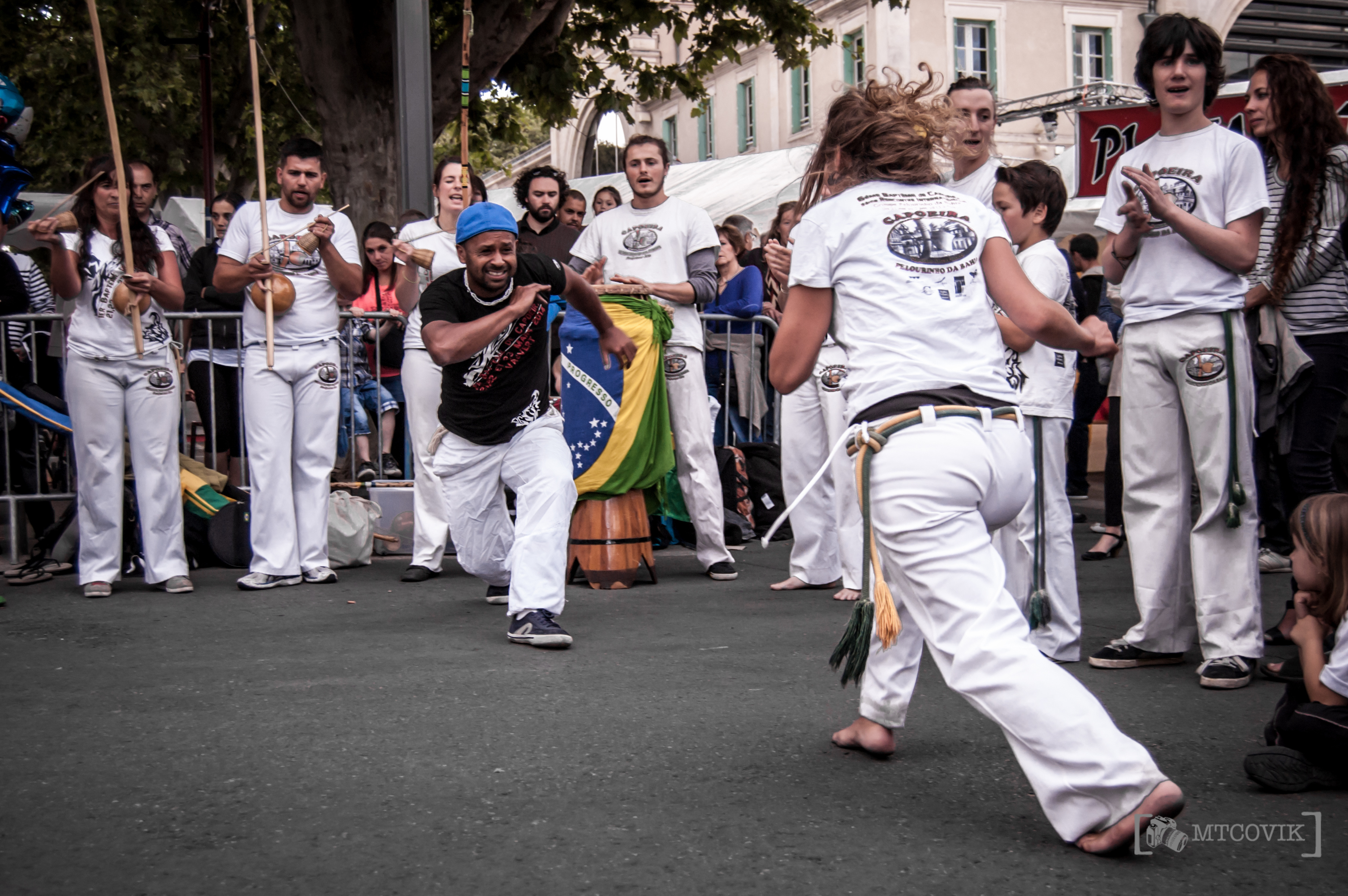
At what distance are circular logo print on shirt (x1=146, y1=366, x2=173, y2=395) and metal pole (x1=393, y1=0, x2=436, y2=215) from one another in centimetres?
217

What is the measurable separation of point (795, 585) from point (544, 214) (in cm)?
332

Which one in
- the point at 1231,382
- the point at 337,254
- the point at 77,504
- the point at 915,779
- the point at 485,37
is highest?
the point at 485,37

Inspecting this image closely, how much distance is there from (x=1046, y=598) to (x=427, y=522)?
3759 mm

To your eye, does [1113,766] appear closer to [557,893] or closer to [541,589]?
[557,893]

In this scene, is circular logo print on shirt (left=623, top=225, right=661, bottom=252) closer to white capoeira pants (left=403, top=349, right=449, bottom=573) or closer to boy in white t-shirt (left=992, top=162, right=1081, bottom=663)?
white capoeira pants (left=403, top=349, right=449, bottom=573)

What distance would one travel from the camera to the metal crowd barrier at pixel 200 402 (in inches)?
322

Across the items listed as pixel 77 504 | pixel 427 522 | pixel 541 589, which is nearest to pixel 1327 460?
pixel 541 589

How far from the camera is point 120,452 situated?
711 cm

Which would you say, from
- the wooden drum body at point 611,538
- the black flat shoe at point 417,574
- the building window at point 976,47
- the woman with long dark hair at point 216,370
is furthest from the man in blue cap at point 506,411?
the building window at point 976,47

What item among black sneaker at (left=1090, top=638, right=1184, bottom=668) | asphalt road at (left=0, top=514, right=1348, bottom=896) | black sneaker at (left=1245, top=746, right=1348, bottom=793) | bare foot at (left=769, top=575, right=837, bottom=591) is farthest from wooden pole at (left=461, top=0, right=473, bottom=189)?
black sneaker at (left=1245, top=746, right=1348, bottom=793)

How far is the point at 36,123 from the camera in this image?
23203 millimetres

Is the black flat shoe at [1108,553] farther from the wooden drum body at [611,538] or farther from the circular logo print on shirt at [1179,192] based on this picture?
the circular logo print on shirt at [1179,192]

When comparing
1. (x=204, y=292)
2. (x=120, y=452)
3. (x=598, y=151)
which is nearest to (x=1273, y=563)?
(x=120, y=452)

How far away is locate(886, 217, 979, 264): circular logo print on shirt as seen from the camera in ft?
11.5
